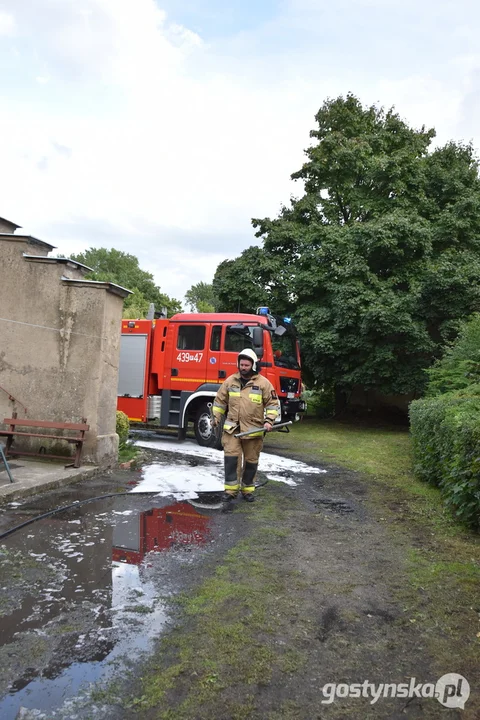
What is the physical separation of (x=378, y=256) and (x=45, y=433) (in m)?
12.1

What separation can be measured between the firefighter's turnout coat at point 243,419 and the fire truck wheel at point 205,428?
422 cm

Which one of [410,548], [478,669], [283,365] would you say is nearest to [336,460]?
[283,365]

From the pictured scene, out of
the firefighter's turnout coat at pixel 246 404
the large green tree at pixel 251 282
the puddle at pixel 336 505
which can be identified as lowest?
the puddle at pixel 336 505

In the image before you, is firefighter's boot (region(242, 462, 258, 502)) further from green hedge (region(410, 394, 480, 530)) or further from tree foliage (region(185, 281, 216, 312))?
tree foliage (region(185, 281, 216, 312))

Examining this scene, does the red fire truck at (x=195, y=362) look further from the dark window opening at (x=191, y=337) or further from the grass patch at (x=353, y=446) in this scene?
the grass patch at (x=353, y=446)

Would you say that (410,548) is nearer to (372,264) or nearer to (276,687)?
(276,687)

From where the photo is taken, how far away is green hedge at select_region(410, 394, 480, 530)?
17.7 ft

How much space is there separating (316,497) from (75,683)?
486 centimetres

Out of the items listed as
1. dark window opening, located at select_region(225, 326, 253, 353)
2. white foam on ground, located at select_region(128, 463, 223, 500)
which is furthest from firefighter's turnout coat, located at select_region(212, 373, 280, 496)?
dark window opening, located at select_region(225, 326, 253, 353)

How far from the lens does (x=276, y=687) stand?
8.56ft

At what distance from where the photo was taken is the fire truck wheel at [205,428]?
11438 mm

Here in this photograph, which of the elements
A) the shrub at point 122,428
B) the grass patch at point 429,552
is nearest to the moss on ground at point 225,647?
the grass patch at point 429,552

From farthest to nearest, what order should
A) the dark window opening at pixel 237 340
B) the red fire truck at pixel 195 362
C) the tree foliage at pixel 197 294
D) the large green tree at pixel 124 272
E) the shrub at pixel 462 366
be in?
the tree foliage at pixel 197 294
the large green tree at pixel 124 272
the red fire truck at pixel 195 362
the dark window opening at pixel 237 340
the shrub at pixel 462 366

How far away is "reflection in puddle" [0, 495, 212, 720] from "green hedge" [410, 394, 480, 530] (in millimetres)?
2539
